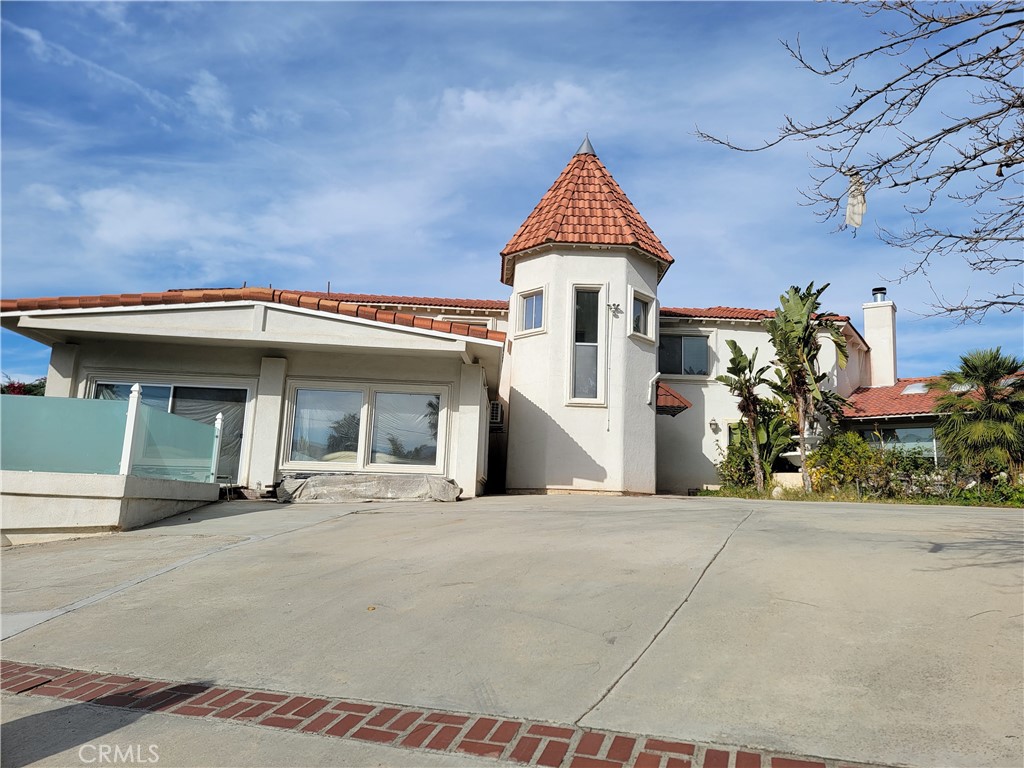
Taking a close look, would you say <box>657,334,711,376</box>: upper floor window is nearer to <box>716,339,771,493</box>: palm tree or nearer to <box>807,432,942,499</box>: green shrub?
<box>716,339,771,493</box>: palm tree

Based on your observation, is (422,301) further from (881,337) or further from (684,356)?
(881,337)

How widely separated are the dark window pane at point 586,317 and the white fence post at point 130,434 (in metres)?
9.28

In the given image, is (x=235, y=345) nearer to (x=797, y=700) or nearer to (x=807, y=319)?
(x=797, y=700)

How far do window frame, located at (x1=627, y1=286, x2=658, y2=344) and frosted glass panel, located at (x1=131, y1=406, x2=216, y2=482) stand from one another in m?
9.04

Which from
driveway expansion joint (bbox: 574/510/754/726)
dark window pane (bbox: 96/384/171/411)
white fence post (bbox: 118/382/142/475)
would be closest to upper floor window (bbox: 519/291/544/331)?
dark window pane (bbox: 96/384/171/411)

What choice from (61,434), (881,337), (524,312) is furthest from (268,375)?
(881,337)

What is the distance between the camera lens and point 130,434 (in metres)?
10.6

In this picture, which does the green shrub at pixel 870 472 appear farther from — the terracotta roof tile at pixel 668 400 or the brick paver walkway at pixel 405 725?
the brick paver walkway at pixel 405 725

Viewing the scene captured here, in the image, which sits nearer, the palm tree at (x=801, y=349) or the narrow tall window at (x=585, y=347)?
the narrow tall window at (x=585, y=347)

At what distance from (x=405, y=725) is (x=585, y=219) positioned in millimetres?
15163

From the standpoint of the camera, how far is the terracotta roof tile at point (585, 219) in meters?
A: 17.4

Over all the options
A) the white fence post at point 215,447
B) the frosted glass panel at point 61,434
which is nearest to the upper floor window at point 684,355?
the white fence post at point 215,447

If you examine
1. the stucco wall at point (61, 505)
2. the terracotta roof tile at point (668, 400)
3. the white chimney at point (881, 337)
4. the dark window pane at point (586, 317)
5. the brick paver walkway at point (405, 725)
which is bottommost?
the brick paver walkway at point (405, 725)

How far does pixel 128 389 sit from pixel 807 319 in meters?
16.0
